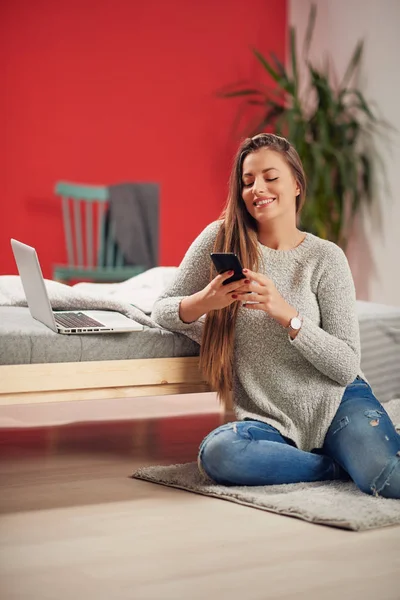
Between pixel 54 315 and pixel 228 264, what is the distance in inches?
24.0

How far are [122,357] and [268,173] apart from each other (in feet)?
2.02

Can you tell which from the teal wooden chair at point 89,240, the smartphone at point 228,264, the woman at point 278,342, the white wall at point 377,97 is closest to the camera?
the smartphone at point 228,264

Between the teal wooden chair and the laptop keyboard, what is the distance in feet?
7.36

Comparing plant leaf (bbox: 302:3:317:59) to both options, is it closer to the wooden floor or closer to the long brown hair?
the long brown hair

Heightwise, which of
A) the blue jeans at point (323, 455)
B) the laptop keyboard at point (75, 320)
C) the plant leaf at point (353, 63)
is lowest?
the blue jeans at point (323, 455)

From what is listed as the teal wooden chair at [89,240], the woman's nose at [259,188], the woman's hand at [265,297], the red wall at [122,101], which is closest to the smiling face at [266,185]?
the woman's nose at [259,188]

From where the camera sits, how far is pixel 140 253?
4801 mm

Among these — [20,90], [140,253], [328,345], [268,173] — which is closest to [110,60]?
[20,90]

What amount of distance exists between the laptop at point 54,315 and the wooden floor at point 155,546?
38cm

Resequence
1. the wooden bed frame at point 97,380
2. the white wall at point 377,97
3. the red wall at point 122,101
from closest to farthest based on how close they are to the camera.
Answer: the wooden bed frame at point 97,380 → the white wall at point 377,97 → the red wall at point 122,101

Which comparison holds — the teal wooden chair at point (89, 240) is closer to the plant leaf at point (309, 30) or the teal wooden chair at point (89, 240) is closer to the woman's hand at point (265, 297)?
the plant leaf at point (309, 30)

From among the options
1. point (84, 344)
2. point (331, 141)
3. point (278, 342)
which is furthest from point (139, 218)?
point (278, 342)

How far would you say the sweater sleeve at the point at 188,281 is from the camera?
2.31 m

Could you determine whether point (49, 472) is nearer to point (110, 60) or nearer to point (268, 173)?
point (268, 173)
